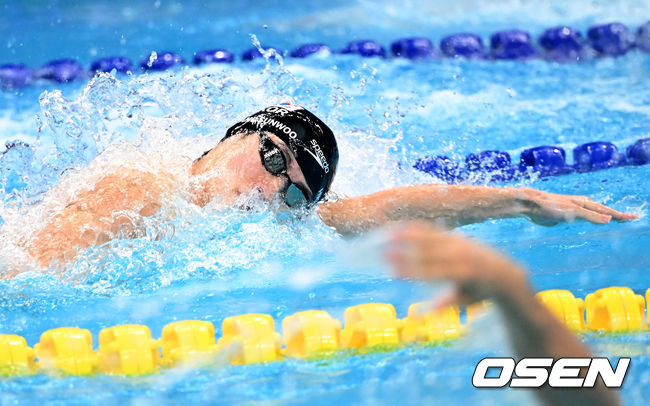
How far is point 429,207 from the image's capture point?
8.18 feet

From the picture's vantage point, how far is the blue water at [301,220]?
1.84m

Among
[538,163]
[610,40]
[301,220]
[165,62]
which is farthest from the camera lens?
[610,40]

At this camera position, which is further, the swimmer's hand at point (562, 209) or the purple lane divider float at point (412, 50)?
the purple lane divider float at point (412, 50)

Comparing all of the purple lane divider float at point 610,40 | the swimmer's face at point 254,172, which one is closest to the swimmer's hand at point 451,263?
the swimmer's face at point 254,172

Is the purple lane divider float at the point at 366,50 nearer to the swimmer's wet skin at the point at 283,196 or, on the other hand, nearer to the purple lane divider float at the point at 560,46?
the purple lane divider float at the point at 560,46

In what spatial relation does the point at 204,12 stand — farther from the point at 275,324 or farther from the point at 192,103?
the point at 275,324

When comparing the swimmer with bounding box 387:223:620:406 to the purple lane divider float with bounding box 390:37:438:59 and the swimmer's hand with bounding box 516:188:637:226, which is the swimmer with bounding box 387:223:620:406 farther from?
the purple lane divider float with bounding box 390:37:438:59

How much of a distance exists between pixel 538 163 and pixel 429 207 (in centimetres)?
120

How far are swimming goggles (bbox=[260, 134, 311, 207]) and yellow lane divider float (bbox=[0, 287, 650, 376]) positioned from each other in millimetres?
592

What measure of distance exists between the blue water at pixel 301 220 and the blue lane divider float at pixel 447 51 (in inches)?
4.5

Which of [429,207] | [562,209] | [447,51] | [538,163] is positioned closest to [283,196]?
[429,207]

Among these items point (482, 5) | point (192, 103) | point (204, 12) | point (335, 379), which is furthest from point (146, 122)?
point (482, 5)

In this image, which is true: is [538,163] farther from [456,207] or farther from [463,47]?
[463,47]

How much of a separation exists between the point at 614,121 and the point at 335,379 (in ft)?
9.63
